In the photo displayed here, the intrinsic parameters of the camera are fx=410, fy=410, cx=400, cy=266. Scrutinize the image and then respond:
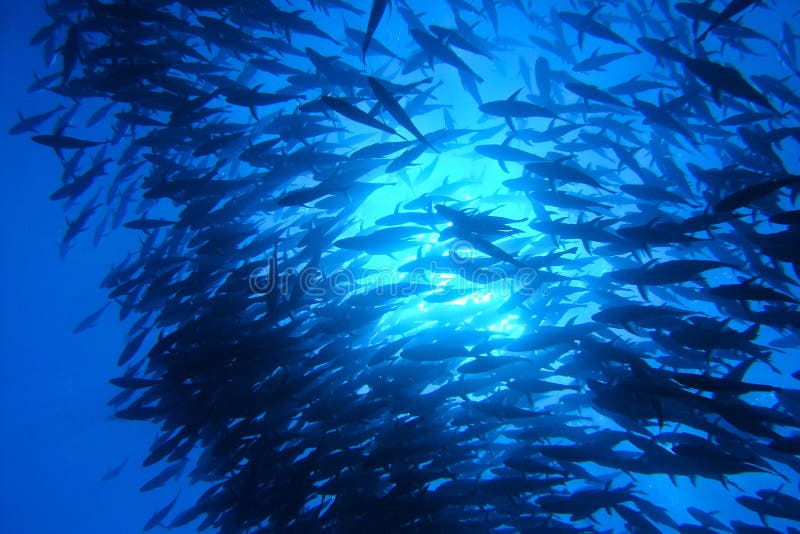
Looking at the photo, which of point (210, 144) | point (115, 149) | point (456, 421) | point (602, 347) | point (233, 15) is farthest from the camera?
point (115, 149)

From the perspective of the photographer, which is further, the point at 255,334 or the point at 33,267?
the point at 33,267

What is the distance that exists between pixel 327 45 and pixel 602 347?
912 centimetres

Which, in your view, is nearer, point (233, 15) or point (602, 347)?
point (602, 347)

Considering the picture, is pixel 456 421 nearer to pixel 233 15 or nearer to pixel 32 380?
pixel 233 15

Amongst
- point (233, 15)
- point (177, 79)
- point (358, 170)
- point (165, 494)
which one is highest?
point (165, 494)

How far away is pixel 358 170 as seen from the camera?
4.70 metres

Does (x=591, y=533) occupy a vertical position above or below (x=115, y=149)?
below

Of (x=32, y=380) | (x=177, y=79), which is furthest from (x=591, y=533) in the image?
(x=32, y=380)

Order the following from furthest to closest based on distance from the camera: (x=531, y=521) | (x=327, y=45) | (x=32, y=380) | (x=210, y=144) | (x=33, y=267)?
(x=32, y=380)
(x=33, y=267)
(x=327, y=45)
(x=531, y=521)
(x=210, y=144)

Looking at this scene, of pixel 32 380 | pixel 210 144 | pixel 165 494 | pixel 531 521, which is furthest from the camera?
pixel 165 494

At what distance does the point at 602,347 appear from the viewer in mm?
4434

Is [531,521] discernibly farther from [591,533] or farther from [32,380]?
[32,380]

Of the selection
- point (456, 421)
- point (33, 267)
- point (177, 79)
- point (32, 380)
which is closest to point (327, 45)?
point (177, 79)

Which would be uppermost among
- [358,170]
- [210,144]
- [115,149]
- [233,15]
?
[115,149]
